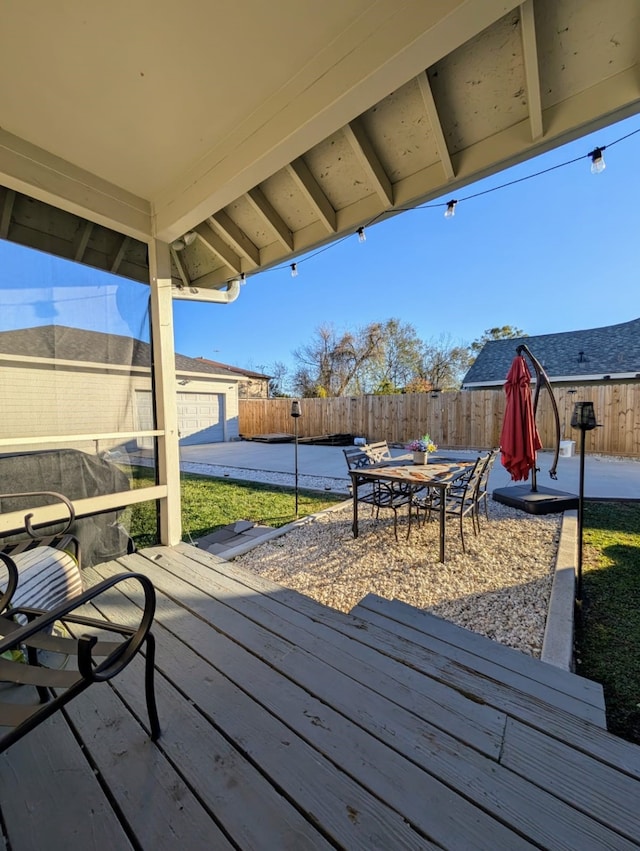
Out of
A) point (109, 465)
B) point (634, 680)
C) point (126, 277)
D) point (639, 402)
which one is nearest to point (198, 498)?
point (109, 465)

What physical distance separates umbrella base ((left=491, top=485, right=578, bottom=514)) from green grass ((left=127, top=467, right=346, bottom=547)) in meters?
2.48

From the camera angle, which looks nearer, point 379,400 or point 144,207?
point 144,207

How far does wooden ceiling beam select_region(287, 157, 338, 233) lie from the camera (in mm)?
2361

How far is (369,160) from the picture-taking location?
2137mm

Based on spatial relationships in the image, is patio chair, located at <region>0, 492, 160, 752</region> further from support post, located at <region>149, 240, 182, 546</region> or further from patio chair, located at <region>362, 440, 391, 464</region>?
patio chair, located at <region>362, 440, 391, 464</region>

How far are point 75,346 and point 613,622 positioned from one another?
4207 mm

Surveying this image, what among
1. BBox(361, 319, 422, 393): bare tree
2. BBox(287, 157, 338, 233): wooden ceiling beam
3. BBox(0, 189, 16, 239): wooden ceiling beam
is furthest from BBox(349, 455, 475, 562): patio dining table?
BBox(361, 319, 422, 393): bare tree

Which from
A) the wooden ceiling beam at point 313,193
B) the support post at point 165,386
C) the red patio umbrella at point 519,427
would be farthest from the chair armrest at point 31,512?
the red patio umbrella at point 519,427

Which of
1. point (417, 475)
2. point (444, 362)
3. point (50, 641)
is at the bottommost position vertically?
point (50, 641)

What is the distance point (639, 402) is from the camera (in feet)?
28.2

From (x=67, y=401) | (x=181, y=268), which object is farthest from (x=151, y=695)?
(x=181, y=268)

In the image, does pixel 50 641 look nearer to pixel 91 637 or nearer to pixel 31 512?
pixel 91 637

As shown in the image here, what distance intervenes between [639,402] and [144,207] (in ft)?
36.1

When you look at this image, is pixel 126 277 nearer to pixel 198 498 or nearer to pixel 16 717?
pixel 16 717
